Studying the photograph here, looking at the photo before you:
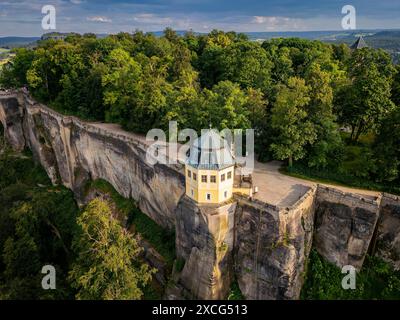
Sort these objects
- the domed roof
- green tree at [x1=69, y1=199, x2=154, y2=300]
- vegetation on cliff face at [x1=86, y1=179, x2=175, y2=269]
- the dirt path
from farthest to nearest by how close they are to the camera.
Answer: vegetation on cliff face at [x1=86, y1=179, x2=175, y2=269], the dirt path, the domed roof, green tree at [x1=69, y1=199, x2=154, y2=300]

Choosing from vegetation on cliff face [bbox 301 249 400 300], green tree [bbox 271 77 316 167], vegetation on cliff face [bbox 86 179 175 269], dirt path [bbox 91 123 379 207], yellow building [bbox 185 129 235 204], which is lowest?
vegetation on cliff face [bbox 301 249 400 300]

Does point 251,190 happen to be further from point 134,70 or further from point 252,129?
point 134,70

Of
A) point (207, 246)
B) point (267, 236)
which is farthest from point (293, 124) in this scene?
point (207, 246)

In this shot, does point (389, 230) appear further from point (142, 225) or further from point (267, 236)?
point (142, 225)

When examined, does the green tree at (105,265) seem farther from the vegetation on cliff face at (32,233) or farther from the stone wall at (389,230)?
the stone wall at (389,230)

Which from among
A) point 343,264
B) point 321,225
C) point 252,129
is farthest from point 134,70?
point 343,264

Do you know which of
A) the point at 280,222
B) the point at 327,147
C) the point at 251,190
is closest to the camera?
the point at 280,222

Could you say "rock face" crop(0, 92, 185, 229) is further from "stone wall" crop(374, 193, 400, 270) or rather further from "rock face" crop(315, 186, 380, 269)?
"stone wall" crop(374, 193, 400, 270)

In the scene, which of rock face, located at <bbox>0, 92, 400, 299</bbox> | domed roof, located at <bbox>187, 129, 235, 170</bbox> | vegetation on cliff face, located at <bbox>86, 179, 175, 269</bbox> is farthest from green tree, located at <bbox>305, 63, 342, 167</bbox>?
vegetation on cliff face, located at <bbox>86, 179, 175, 269</bbox>
